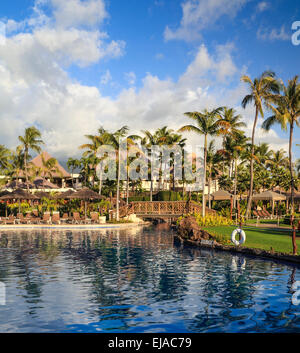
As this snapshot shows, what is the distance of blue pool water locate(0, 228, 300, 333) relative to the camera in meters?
7.02

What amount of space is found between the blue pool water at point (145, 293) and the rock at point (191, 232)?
11.1ft

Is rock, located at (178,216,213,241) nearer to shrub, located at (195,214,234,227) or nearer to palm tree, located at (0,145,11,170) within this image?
shrub, located at (195,214,234,227)

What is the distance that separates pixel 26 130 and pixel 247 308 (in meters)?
44.4

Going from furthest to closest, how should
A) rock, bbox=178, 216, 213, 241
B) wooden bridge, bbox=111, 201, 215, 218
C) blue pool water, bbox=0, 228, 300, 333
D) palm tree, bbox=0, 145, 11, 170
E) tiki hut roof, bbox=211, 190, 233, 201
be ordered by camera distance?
palm tree, bbox=0, 145, 11, 170 → tiki hut roof, bbox=211, 190, 233, 201 → wooden bridge, bbox=111, 201, 215, 218 → rock, bbox=178, 216, 213, 241 → blue pool water, bbox=0, 228, 300, 333

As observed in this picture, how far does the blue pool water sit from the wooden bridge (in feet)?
58.7

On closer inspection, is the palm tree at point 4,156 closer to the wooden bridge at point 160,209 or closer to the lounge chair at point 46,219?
the lounge chair at point 46,219

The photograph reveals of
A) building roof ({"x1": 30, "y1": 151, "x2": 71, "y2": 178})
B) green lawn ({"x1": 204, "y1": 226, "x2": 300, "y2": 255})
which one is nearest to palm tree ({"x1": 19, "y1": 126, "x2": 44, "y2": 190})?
building roof ({"x1": 30, "y1": 151, "x2": 71, "y2": 178})

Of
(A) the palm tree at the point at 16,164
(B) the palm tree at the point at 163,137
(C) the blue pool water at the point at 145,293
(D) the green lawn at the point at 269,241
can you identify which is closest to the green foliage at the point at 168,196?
(B) the palm tree at the point at 163,137

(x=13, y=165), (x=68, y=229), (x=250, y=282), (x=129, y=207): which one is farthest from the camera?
(x=13, y=165)

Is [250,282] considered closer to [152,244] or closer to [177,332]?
[177,332]

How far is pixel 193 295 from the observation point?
904 cm

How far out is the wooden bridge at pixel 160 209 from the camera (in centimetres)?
3397

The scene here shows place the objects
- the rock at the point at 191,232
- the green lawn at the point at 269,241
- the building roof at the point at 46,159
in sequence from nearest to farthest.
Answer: the green lawn at the point at 269,241, the rock at the point at 191,232, the building roof at the point at 46,159

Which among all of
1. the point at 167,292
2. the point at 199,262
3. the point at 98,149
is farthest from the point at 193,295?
the point at 98,149
